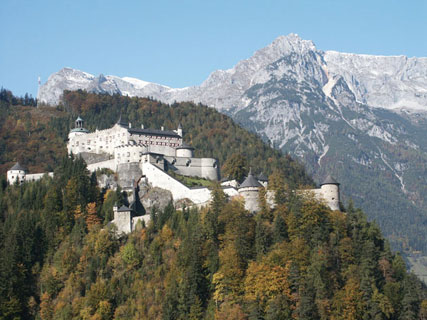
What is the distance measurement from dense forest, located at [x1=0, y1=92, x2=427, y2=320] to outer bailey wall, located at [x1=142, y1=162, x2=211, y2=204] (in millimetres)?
3464

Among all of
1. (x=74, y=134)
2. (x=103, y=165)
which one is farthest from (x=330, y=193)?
(x=74, y=134)

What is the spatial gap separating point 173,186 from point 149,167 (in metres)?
5.57

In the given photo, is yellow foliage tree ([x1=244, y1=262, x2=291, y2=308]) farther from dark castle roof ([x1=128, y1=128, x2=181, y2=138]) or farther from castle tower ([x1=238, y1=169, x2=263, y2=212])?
dark castle roof ([x1=128, y1=128, x2=181, y2=138])

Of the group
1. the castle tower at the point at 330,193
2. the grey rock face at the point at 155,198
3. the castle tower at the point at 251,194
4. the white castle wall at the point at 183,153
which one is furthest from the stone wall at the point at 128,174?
the castle tower at the point at 330,193

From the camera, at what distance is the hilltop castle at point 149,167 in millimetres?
87625

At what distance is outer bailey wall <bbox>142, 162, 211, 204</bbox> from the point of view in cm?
9225

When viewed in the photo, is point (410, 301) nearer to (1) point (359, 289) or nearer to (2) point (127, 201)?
(1) point (359, 289)

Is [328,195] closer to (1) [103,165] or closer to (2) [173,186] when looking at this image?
(2) [173,186]

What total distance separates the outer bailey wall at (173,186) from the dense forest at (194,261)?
346 cm

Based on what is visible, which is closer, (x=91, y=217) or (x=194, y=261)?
(x=194, y=261)

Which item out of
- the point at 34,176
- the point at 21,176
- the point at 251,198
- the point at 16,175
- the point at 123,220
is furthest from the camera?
the point at 16,175

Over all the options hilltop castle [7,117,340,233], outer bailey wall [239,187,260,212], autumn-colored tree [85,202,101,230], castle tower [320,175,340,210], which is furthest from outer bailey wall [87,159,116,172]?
castle tower [320,175,340,210]

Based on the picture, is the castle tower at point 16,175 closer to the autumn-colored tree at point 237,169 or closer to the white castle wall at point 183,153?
the white castle wall at point 183,153

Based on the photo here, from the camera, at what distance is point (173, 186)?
3809 inches
